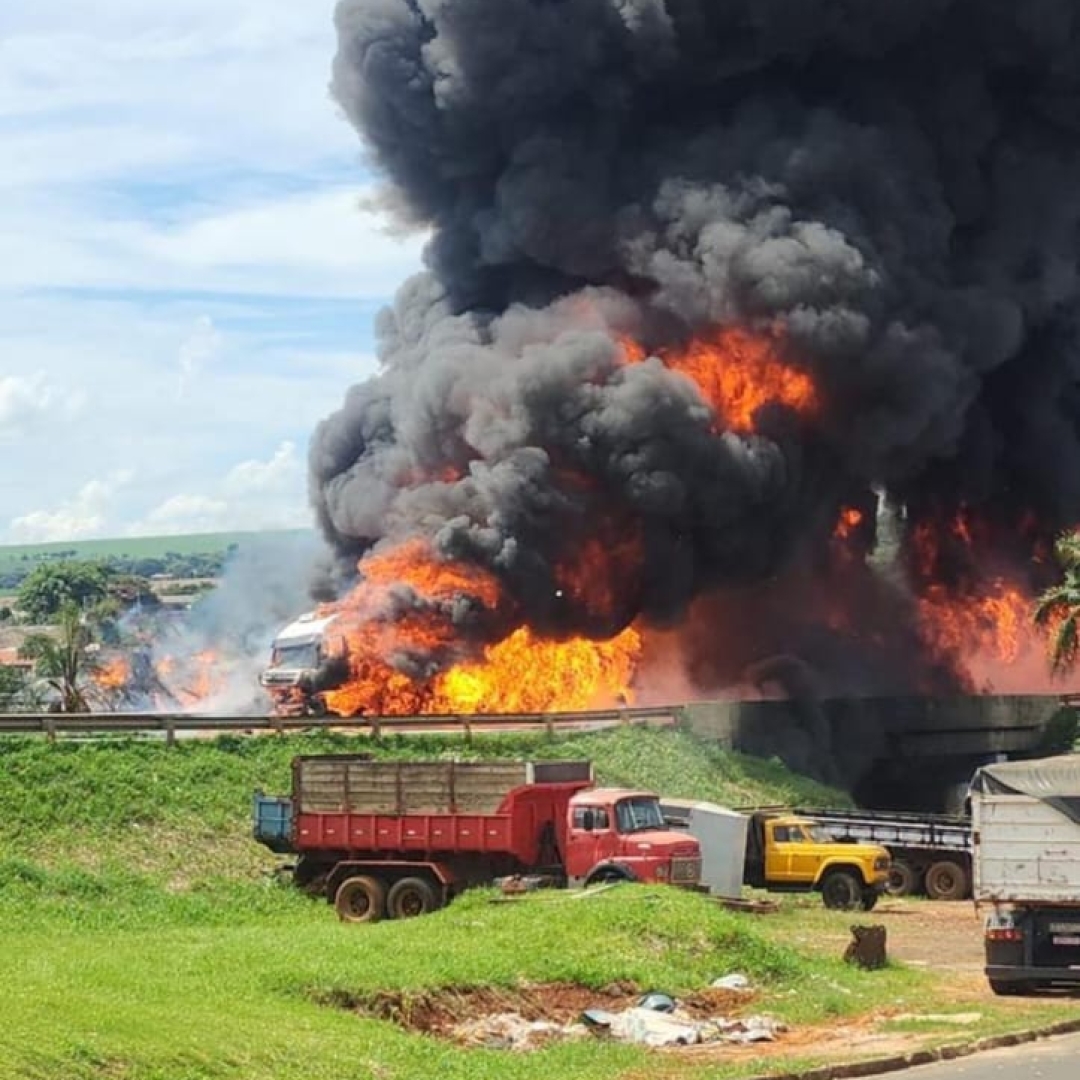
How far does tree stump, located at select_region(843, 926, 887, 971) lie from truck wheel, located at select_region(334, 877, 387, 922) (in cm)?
879

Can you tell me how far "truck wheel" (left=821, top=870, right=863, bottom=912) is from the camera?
128ft

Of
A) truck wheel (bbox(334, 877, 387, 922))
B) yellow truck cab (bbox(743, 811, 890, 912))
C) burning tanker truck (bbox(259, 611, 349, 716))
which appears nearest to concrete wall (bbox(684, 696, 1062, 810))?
burning tanker truck (bbox(259, 611, 349, 716))

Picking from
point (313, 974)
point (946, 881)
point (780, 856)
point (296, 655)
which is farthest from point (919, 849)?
point (313, 974)

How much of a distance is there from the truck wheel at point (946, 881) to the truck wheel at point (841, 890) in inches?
135

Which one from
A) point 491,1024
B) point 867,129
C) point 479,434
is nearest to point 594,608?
point 479,434

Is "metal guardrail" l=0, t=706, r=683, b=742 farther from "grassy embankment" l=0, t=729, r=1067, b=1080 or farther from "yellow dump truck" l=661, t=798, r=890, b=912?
"yellow dump truck" l=661, t=798, r=890, b=912

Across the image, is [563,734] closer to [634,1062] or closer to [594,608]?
[594,608]

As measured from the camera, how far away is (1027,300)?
70312 millimetres

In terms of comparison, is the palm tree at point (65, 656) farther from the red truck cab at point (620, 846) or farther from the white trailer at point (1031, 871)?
the white trailer at point (1031, 871)

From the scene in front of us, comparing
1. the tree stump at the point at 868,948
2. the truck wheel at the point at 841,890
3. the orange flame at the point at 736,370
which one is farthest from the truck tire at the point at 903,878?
the orange flame at the point at 736,370

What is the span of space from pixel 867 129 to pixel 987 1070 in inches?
1974

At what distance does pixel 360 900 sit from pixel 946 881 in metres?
13.4

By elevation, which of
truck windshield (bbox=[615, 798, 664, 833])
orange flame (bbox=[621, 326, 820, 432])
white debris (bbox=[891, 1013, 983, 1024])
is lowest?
white debris (bbox=[891, 1013, 983, 1024])

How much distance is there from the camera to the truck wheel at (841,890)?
128 ft
